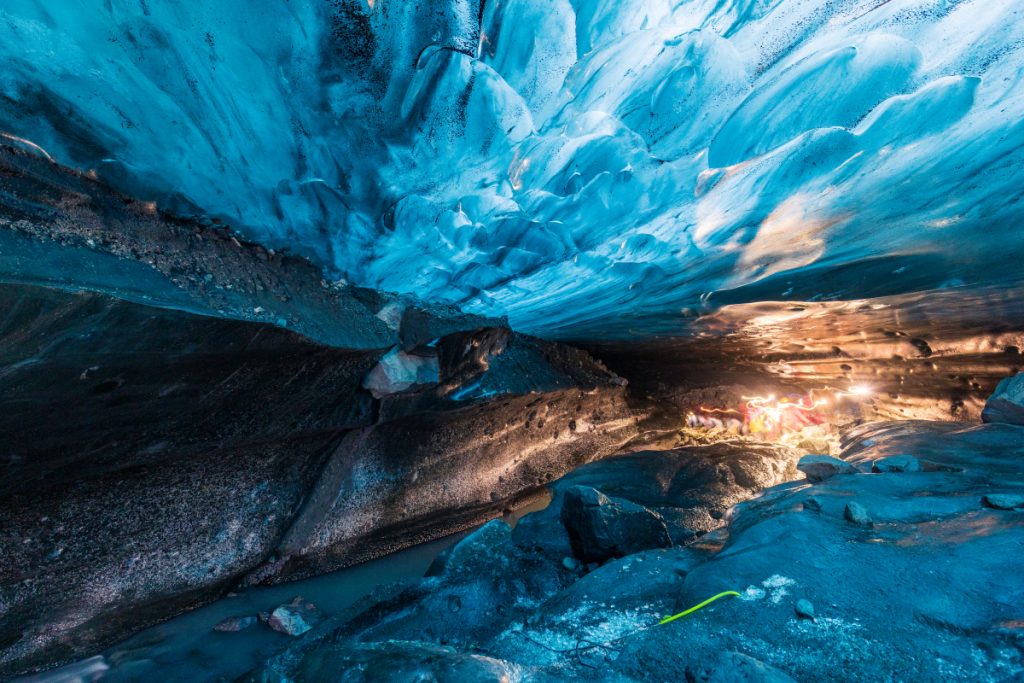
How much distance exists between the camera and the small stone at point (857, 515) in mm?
2256

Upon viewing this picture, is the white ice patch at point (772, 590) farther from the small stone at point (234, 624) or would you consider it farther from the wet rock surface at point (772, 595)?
the small stone at point (234, 624)

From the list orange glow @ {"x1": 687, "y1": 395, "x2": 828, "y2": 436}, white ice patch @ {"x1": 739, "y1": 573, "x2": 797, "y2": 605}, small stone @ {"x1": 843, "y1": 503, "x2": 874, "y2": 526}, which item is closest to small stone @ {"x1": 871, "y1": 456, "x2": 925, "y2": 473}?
small stone @ {"x1": 843, "y1": 503, "x2": 874, "y2": 526}

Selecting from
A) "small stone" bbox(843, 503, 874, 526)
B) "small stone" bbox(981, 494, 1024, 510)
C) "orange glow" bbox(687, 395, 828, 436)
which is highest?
"small stone" bbox(843, 503, 874, 526)

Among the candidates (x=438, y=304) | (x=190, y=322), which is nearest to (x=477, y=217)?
(x=438, y=304)

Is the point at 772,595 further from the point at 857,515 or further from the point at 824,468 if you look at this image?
the point at 824,468

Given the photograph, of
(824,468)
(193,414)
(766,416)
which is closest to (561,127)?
(193,414)

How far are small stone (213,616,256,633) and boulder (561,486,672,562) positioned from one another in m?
2.07

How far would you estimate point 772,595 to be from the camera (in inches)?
72.9

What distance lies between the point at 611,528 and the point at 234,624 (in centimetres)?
232

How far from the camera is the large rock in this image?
131 inches

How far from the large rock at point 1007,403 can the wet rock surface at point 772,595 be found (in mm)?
198

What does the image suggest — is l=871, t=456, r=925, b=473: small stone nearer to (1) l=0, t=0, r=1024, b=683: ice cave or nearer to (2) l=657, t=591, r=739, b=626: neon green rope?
(1) l=0, t=0, r=1024, b=683: ice cave

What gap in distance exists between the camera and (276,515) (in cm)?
341

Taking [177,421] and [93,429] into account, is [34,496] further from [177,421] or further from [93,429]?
[177,421]
